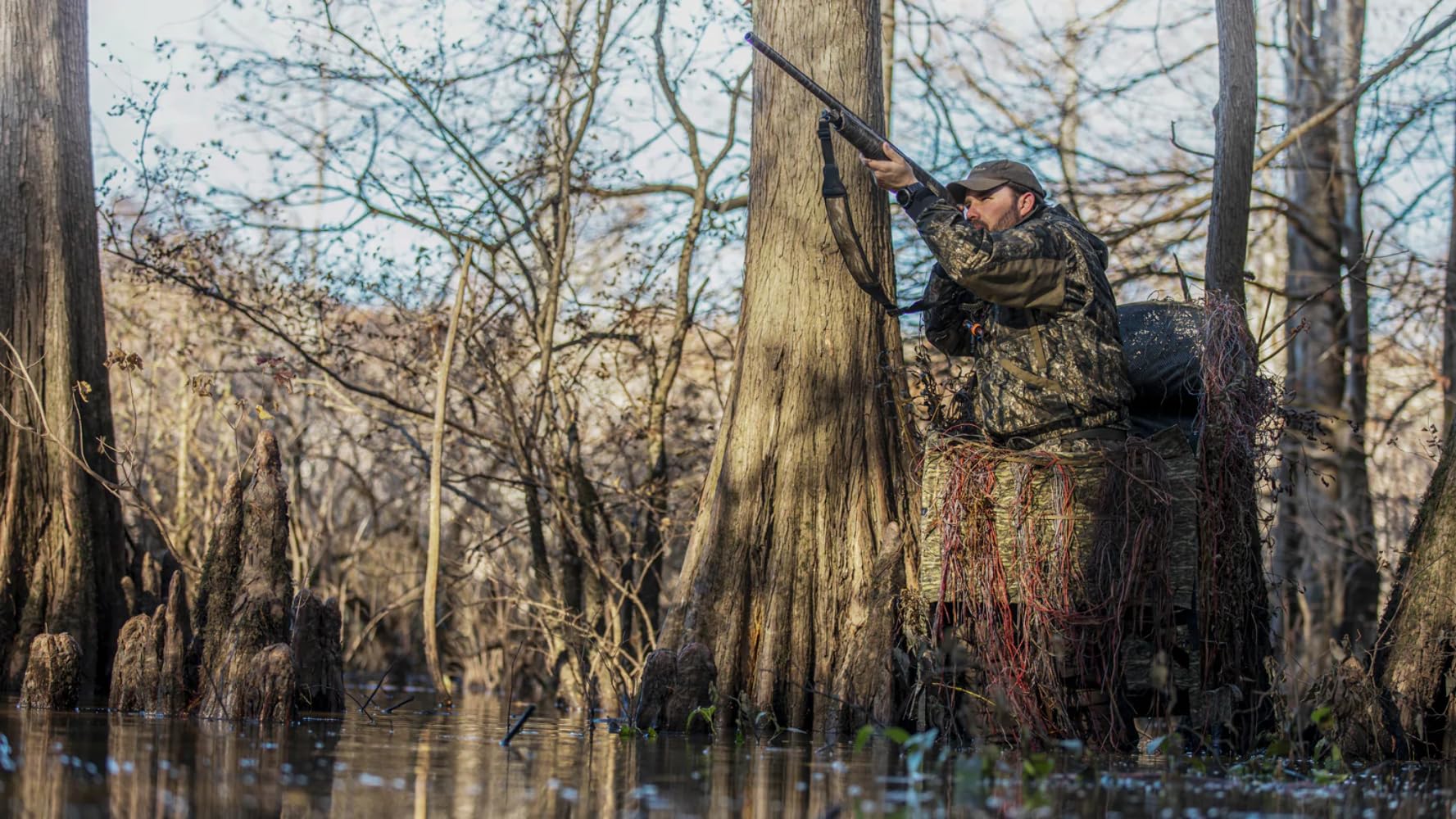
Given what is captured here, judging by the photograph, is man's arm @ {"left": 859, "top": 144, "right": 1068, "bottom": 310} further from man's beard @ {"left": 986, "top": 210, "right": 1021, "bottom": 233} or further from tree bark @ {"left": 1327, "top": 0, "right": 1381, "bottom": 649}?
tree bark @ {"left": 1327, "top": 0, "right": 1381, "bottom": 649}

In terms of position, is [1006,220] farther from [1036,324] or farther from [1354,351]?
[1354,351]

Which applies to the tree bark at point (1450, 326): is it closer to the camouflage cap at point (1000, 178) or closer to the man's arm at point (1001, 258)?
the camouflage cap at point (1000, 178)

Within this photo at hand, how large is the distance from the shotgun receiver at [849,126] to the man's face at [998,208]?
19cm

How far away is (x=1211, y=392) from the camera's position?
6.20 meters

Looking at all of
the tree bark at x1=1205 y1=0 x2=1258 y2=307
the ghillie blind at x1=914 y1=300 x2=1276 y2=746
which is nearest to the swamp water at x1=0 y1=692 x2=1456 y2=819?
the ghillie blind at x1=914 y1=300 x2=1276 y2=746

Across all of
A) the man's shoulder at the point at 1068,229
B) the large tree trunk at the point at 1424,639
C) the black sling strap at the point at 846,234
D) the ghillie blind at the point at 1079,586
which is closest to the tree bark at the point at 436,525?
the black sling strap at the point at 846,234

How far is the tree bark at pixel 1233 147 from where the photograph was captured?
777 cm

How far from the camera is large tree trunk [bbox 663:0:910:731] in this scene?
20.6 feet

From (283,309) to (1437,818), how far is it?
30.5 ft

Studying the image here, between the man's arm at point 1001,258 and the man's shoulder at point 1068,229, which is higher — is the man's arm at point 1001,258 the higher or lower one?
the lower one

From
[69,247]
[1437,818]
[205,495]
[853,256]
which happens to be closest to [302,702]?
[853,256]

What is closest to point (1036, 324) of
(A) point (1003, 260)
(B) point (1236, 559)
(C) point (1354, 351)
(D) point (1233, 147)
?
(A) point (1003, 260)

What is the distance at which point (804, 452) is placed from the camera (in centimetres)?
658

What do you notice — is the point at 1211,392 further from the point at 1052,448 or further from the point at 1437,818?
the point at 1437,818
